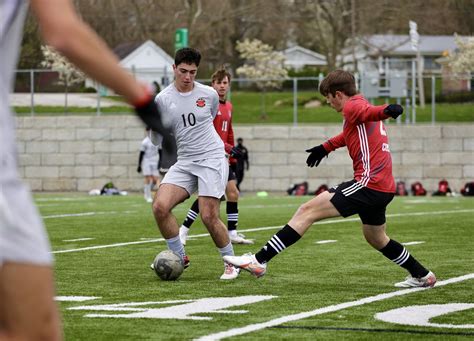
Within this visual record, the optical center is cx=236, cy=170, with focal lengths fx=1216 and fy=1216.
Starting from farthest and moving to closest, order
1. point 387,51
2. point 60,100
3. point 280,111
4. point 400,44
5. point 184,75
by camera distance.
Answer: point 400,44 < point 387,51 < point 280,111 < point 60,100 < point 184,75

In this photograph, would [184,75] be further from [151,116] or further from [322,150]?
[151,116]

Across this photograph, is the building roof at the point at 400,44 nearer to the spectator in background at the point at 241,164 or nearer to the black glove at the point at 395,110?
the spectator in background at the point at 241,164

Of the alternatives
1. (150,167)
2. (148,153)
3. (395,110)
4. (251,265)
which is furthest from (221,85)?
(148,153)

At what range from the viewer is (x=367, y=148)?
9734mm

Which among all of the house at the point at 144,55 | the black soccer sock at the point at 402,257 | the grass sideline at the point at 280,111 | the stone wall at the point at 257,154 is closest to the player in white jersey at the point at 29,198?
the black soccer sock at the point at 402,257

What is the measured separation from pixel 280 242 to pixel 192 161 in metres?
1.55

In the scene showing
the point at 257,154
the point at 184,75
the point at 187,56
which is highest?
the point at 187,56

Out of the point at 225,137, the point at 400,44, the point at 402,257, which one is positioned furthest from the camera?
the point at 400,44

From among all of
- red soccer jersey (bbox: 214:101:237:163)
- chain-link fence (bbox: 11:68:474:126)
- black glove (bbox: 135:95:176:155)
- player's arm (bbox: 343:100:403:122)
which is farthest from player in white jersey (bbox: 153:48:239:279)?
chain-link fence (bbox: 11:68:474:126)

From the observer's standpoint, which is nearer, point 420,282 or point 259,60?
point 420,282

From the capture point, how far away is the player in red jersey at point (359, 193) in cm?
959

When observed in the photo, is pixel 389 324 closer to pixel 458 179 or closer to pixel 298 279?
pixel 298 279

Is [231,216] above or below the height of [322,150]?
below

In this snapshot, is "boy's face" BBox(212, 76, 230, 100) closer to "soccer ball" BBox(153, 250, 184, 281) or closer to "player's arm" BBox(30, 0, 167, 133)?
"soccer ball" BBox(153, 250, 184, 281)
